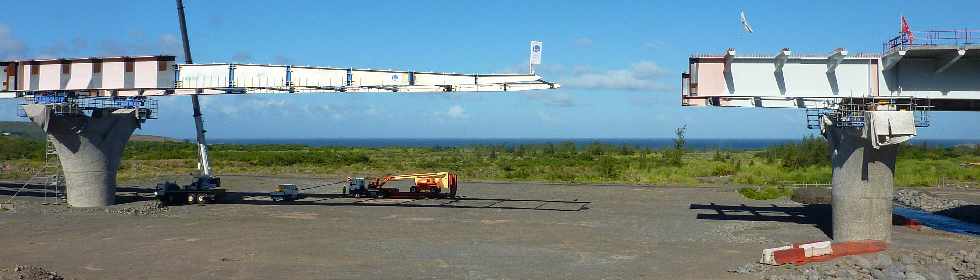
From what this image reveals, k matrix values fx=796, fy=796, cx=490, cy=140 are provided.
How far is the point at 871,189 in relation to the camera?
1007 inches

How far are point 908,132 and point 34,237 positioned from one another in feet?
93.8

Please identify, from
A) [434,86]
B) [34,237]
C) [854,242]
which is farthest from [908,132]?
[34,237]

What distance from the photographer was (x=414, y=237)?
89.9 ft

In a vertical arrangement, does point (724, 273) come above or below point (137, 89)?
below

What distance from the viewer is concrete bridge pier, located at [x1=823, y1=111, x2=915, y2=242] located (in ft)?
83.1

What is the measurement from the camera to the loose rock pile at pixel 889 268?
19.1 m

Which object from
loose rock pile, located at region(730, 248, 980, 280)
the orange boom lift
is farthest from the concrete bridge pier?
the orange boom lift

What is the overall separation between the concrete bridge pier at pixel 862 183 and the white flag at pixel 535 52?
9.89m

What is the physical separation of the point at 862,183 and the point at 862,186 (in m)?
0.10

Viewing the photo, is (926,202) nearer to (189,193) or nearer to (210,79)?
(210,79)

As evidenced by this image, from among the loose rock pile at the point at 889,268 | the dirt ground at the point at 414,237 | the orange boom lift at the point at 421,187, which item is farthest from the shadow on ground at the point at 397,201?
the loose rock pile at the point at 889,268

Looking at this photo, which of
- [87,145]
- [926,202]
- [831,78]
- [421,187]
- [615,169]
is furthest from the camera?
[615,169]

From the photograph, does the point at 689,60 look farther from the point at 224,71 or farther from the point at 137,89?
the point at 137,89

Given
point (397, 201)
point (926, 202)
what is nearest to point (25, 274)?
point (397, 201)
